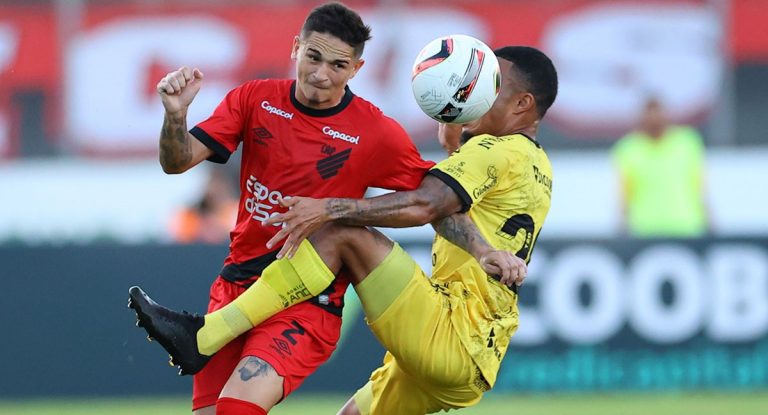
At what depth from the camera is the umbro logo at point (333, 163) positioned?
6375 mm

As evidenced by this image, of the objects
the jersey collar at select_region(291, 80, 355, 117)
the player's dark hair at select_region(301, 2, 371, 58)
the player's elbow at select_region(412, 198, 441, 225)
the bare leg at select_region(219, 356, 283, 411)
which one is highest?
the player's dark hair at select_region(301, 2, 371, 58)

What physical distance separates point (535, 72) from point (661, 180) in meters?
5.57

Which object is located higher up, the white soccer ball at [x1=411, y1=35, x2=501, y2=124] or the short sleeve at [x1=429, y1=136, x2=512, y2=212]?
the white soccer ball at [x1=411, y1=35, x2=501, y2=124]

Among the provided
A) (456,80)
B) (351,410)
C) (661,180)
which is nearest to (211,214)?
(661,180)

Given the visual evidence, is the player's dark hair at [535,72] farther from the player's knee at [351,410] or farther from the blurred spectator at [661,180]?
the blurred spectator at [661,180]

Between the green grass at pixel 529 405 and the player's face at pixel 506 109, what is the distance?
363 centimetres

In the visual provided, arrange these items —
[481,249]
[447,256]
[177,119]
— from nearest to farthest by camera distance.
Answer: [177,119] → [481,249] → [447,256]

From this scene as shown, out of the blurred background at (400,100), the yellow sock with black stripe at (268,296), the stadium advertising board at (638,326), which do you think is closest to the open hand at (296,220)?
the yellow sock with black stripe at (268,296)

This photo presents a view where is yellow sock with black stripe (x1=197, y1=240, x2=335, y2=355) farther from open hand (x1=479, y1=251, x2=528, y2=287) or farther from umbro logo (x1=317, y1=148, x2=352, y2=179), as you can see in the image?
open hand (x1=479, y1=251, x2=528, y2=287)

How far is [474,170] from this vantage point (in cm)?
638

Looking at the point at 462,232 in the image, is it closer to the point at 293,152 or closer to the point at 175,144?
the point at 293,152

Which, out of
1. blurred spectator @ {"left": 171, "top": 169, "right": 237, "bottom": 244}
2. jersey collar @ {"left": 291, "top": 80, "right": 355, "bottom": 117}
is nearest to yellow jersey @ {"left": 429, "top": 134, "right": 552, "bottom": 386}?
jersey collar @ {"left": 291, "top": 80, "right": 355, "bottom": 117}

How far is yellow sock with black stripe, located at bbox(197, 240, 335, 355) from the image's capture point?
243 inches

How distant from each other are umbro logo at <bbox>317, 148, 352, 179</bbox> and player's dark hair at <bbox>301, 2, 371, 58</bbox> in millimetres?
472
